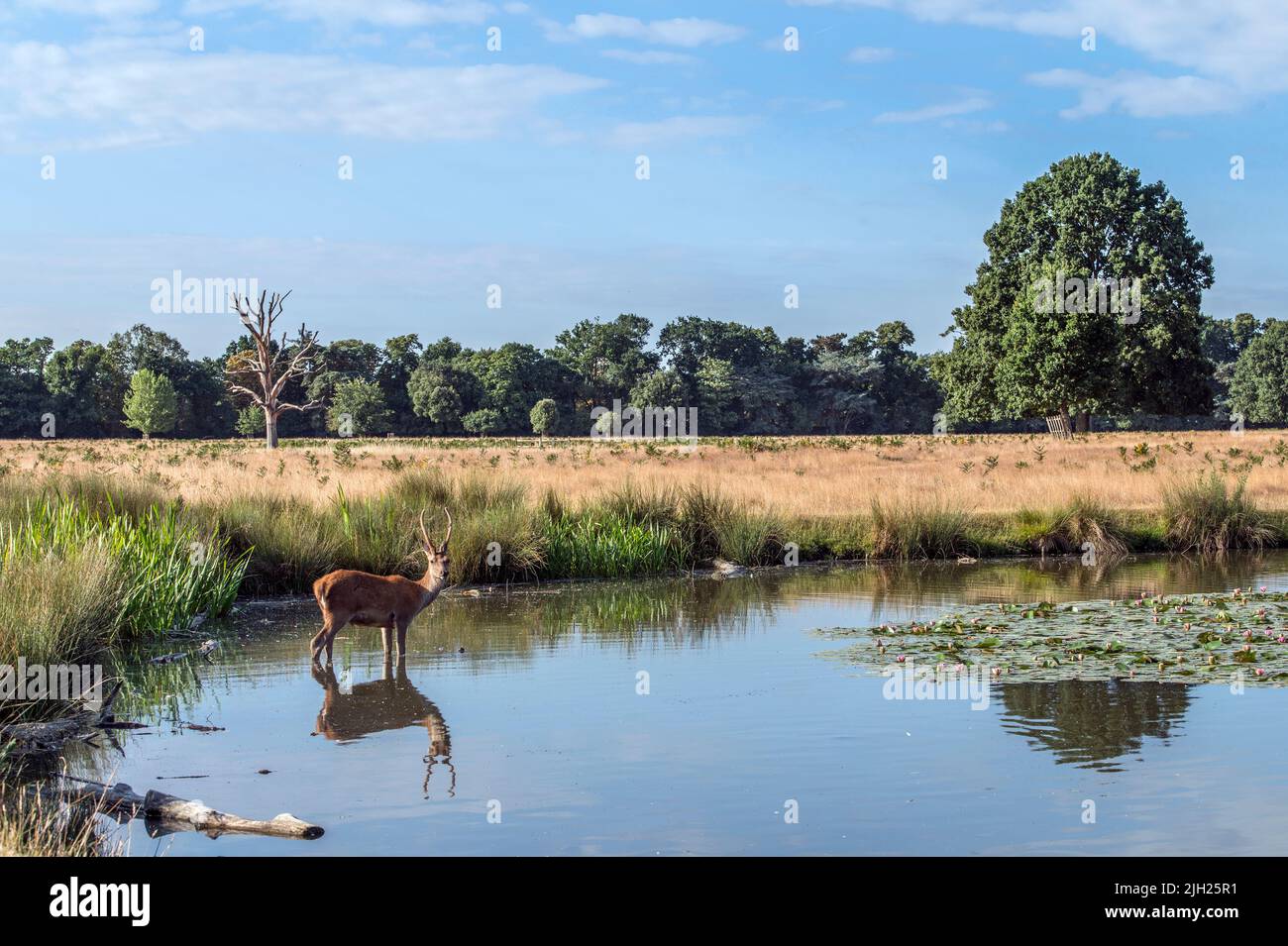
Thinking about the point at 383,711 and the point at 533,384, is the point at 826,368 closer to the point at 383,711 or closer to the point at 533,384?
the point at 533,384

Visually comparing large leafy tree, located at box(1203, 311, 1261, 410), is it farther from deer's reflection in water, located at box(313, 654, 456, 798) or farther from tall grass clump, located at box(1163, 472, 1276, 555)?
deer's reflection in water, located at box(313, 654, 456, 798)

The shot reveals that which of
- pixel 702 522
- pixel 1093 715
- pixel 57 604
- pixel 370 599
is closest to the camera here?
pixel 1093 715

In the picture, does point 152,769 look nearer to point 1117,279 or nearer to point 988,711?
point 988,711

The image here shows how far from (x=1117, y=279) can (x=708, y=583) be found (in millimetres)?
37531

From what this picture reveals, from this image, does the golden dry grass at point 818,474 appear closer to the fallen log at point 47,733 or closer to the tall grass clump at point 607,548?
the tall grass clump at point 607,548

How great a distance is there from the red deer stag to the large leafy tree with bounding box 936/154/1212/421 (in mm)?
41629

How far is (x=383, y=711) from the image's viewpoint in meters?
9.86

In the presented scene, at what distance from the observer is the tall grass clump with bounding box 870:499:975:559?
21.4m

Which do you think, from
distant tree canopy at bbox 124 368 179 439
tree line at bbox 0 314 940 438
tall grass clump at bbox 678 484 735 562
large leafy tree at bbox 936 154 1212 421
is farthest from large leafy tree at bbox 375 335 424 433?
tall grass clump at bbox 678 484 735 562

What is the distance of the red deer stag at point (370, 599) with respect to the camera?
11180 millimetres

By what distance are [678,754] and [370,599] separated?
3864 mm

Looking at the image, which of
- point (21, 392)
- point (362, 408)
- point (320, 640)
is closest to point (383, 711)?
point (320, 640)

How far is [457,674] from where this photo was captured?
11383 millimetres
